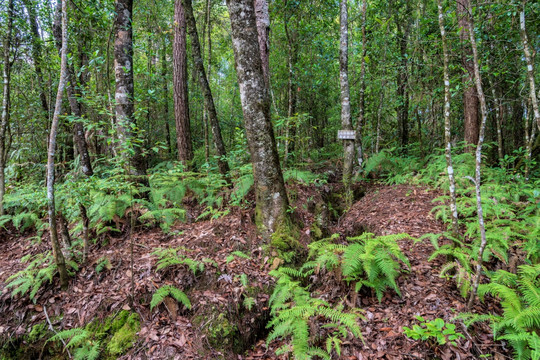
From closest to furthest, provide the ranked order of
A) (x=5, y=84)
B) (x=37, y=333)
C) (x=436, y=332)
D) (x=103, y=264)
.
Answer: (x=436, y=332) < (x=37, y=333) < (x=103, y=264) < (x=5, y=84)

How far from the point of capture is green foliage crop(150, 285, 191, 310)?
3320mm

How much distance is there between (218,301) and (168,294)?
0.67m

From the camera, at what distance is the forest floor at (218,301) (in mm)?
2926

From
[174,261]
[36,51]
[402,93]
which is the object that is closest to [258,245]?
[174,261]

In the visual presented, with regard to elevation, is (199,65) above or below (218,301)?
above

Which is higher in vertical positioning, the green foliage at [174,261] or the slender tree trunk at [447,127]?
the slender tree trunk at [447,127]

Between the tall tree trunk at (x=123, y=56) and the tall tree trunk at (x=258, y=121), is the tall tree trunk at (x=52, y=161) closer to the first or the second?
the tall tree trunk at (x=123, y=56)

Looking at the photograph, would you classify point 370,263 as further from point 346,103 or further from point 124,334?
point 346,103

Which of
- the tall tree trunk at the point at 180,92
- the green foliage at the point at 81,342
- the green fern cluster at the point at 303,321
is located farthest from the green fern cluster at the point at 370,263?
the tall tree trunk at the point at 180,92

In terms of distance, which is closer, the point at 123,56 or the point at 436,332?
the point at 436,332

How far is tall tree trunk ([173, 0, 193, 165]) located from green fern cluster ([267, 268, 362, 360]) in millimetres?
5326

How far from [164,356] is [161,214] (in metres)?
2.59

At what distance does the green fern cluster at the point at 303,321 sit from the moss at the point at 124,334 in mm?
1684

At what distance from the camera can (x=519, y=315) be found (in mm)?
2408
